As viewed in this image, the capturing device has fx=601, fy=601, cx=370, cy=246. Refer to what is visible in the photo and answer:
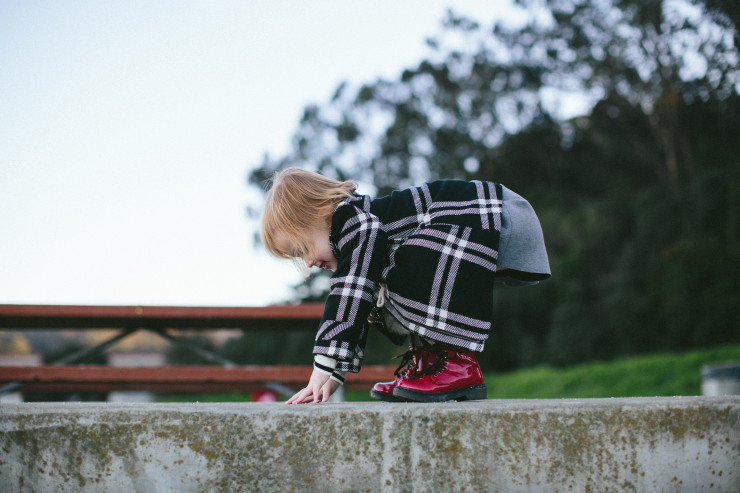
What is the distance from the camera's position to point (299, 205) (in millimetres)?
1987

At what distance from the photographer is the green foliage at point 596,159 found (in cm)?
1119

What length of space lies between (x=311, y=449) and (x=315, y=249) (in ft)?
2.59

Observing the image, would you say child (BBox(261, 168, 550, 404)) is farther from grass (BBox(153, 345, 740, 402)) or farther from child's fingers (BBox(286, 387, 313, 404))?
grass (BBox(153, 345, 740, 402))

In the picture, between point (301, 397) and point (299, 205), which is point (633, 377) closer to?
point (299, 205)

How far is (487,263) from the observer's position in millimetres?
1856

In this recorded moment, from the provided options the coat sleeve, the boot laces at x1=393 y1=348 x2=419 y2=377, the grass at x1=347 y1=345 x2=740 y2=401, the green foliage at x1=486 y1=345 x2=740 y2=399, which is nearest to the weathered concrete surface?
the coat sleeve

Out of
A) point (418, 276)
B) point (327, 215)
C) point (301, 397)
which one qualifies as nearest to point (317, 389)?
point (301, 397)

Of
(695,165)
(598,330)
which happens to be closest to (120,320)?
(598,330)

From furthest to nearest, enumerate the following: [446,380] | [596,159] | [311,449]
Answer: [596,159]
[446,380]
[311,449]

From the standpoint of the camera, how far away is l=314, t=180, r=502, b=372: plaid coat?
178cm

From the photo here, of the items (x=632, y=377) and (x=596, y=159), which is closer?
(x=632, y=377)

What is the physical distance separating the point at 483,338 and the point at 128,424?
39.7 inches

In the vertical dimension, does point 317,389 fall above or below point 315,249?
below

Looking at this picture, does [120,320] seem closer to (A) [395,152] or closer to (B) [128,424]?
(B) [128,424]
